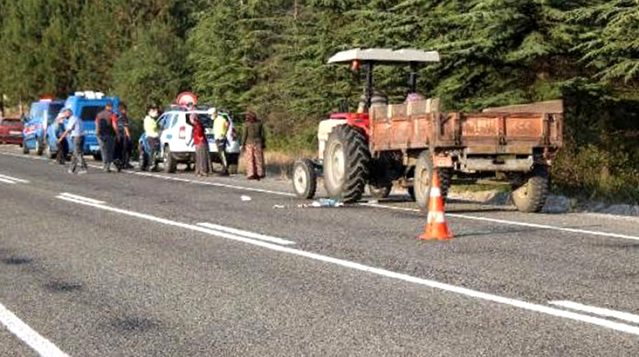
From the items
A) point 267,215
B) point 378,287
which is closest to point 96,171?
point 267,215

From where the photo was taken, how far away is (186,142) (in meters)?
26.0

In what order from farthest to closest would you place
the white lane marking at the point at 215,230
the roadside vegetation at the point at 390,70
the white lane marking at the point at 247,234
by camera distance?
1. the roadside vegetation at the point at 390,70
2. the white lane marking at the point at 215,230
3. the white lane marking at the point at 247,234

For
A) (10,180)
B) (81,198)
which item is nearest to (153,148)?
(10,180)

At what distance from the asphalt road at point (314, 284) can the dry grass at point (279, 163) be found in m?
11.3

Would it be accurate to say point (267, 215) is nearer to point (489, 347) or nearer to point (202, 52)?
point (489, 347)

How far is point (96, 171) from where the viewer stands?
25984mm

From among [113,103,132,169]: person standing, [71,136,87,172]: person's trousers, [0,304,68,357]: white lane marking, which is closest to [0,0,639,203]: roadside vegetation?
[113,103,132,169]: person standing

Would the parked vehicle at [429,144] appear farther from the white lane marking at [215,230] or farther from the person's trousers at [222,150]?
the person's trousers at [222,150]

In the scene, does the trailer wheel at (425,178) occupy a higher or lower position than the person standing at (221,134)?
lower

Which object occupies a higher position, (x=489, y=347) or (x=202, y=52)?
(x=202, y=52)

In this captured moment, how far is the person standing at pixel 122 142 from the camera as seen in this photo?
26.8 metres

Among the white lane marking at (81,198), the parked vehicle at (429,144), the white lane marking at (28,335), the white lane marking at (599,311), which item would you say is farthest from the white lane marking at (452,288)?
the white lane marking at (81,198)

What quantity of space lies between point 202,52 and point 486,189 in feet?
93.1

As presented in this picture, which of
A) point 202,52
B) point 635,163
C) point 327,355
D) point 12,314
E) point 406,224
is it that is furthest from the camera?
point 202,52
